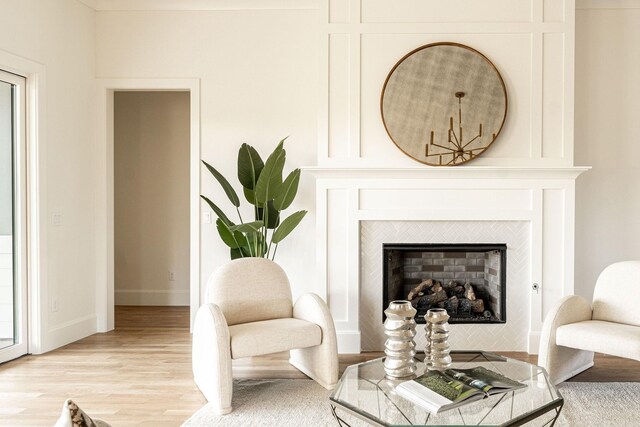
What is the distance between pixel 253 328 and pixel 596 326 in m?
2.03

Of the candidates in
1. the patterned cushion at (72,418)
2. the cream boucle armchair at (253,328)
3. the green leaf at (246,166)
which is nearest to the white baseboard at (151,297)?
the green leaf at (246,166)

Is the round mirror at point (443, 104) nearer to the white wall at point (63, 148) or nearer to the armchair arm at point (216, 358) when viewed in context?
the armchair arm at point (216, 358)

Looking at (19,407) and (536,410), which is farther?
(19,407)

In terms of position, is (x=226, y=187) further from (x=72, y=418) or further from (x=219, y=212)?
(x=72, y=418)

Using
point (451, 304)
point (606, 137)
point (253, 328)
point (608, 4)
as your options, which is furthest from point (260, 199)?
point (608, 4)

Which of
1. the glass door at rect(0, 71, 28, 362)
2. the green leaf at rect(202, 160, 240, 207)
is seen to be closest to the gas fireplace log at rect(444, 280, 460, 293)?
the green leaf at rect(202, 160, 240, 207)

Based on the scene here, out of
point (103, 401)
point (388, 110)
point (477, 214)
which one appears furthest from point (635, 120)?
point (103, 401)

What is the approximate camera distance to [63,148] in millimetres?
4438

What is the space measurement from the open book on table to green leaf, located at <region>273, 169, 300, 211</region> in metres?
2.23

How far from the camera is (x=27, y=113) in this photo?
162 inches

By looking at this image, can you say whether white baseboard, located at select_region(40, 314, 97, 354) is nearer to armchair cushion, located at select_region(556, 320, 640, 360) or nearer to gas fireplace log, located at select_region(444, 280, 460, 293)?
gas fireplace log, located at select_region(444, 280, 460, 293)

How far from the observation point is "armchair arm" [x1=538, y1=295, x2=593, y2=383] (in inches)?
129

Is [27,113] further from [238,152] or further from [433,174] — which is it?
[433,174]

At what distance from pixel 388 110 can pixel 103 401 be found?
9.07 ft
